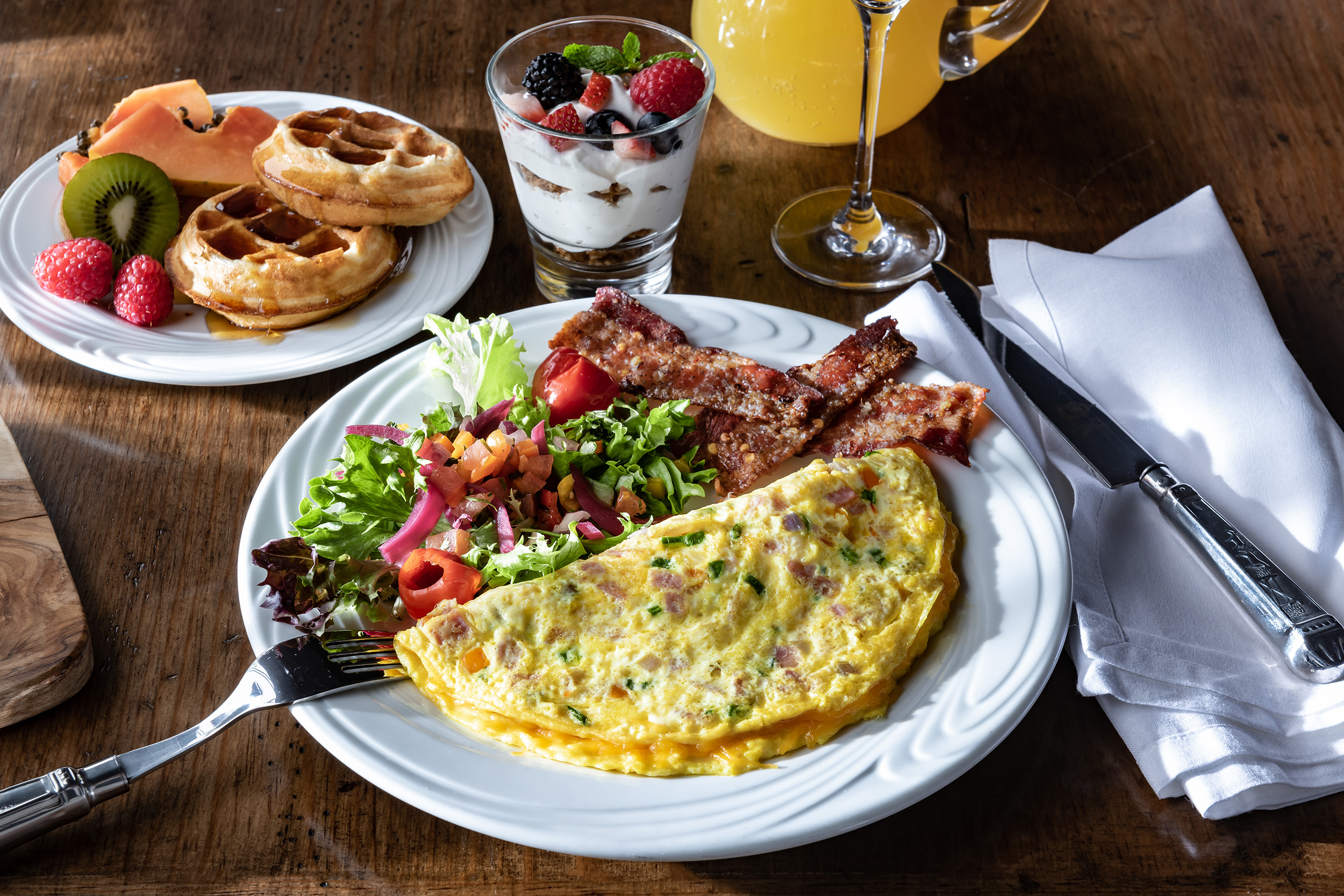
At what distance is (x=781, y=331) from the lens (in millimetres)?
1945

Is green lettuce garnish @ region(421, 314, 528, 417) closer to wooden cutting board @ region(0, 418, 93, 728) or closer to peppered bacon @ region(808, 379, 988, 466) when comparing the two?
peppered bacon @ region(808, 379, 988, 466)

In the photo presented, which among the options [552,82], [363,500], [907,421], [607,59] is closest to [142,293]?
[363,500]

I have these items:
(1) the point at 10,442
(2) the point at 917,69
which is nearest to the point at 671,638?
(1) the point at 10,442

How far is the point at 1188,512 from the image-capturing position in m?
1.64

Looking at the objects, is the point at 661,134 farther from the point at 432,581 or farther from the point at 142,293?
the point at 142,293

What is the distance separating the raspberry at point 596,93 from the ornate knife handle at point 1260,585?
117 centimetres

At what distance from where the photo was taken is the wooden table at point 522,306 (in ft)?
4.36

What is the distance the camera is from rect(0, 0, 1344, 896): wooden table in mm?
1330

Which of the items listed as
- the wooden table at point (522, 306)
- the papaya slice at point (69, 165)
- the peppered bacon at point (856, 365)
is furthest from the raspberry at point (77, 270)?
the peppered bacon at point (856, 365)

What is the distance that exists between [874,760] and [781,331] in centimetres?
90

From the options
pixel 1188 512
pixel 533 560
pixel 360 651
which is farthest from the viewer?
pixel 1188 512

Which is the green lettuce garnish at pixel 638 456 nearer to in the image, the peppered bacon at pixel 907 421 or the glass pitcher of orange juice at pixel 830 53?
the peppered bacon at pixel 907 421

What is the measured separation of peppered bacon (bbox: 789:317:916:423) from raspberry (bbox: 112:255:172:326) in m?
1.23

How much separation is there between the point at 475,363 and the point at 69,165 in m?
1.15
